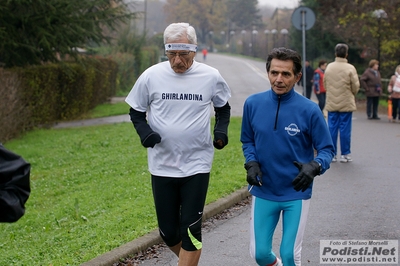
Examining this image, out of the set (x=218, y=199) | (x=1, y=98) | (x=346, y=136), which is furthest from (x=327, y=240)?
(x=1, y=98)

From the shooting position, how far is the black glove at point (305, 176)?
172 inches

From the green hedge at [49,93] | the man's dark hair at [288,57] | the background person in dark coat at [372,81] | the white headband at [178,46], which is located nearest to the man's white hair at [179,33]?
the white headband at [178,46]

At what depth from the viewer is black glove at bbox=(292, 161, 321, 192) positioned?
437 centimetres

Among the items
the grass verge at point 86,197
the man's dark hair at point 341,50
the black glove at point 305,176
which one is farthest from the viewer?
the man's dark hair at point 341,50

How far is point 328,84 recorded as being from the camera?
1158cm

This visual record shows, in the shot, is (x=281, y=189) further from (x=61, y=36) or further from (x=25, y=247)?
(x=61, y=36)

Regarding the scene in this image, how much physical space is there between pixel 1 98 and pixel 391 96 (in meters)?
11.0

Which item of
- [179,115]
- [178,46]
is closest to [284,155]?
[179,115]

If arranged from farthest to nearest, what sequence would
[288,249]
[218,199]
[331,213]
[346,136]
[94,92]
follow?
[94,92] < [346,136] < [218,199] < [331,213] < [288,249]

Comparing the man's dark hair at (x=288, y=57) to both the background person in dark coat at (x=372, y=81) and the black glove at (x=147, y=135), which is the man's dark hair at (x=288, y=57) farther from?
the background person in dark coat at (x=372, y=81)

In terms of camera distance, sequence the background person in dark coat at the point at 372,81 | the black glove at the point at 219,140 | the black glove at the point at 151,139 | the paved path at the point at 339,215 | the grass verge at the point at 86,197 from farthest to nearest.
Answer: the background person in dark coat at the point at 372,81 < the grass verge at the point at 86,197 < the paved path at the point at 339,215 < the black glove at the point at 219,140 < the black glove at the point at 151,139

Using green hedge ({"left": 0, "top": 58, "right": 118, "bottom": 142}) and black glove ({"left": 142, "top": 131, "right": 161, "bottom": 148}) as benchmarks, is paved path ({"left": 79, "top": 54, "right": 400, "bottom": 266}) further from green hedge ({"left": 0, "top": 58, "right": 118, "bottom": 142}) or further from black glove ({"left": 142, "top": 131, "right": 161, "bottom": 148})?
green hedge ({"left": 0, "top": 58, "right": 118, "bottom": 142})

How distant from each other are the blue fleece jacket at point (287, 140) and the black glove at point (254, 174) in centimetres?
7

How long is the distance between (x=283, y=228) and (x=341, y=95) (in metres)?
6.99
